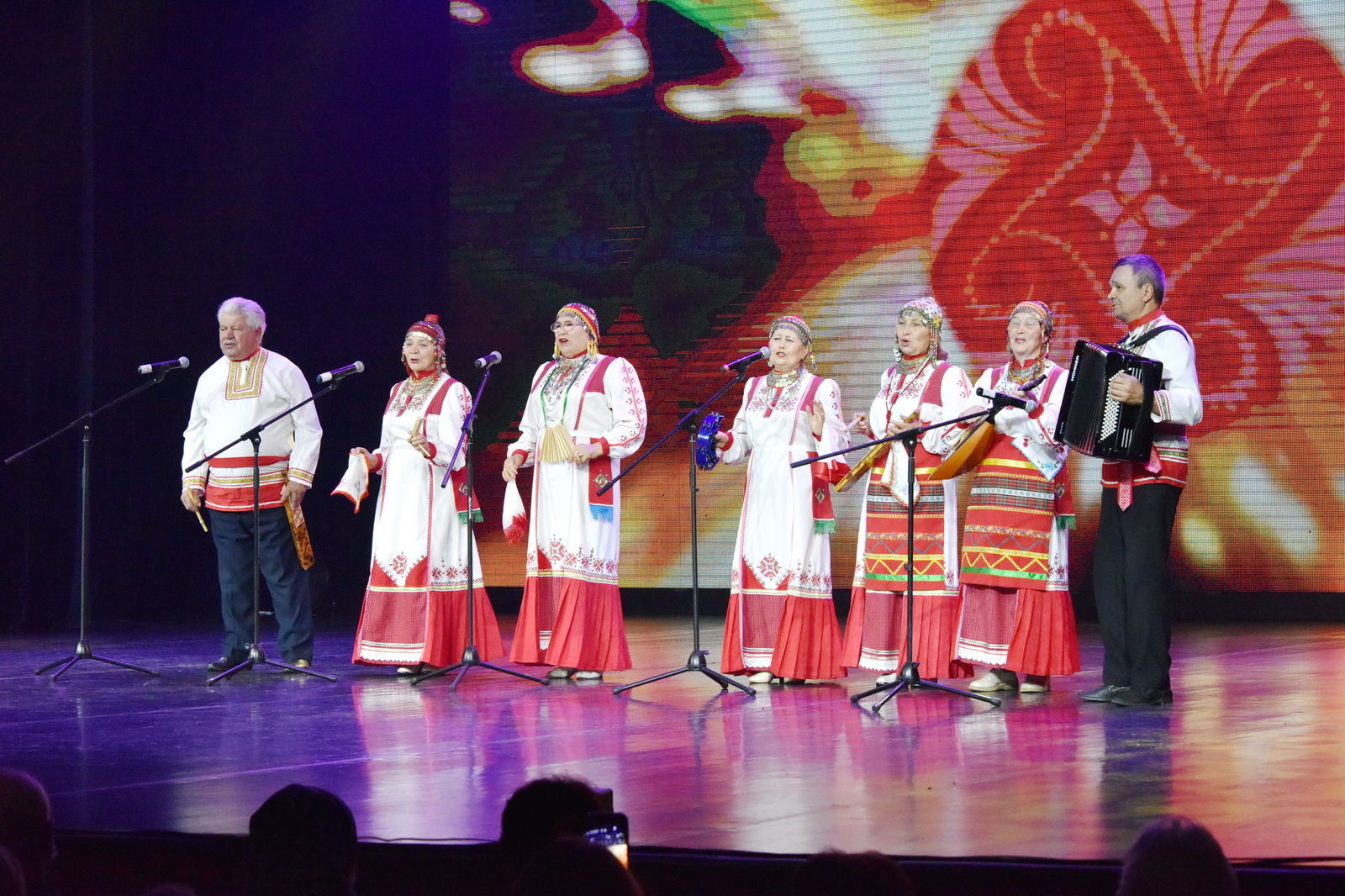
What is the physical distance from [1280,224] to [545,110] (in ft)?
13.7

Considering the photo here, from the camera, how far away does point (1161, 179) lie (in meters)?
8.23

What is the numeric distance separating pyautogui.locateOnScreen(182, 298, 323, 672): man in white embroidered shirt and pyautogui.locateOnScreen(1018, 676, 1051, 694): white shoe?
9.56 ft

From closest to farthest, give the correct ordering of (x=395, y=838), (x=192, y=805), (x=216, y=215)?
(x=395, y=838) → (x=192, y=805) → (x=216, y=215)

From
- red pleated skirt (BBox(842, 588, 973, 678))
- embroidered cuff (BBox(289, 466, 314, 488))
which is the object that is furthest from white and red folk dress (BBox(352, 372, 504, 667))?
red pleated skirt (BBox(842, 588, 973, 678))

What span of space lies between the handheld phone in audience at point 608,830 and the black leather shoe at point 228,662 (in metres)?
4.84

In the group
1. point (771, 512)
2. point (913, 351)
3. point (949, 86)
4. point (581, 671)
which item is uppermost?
point (949, 86)

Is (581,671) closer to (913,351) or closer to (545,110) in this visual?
(913,351)

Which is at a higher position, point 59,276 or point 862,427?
point 59,276

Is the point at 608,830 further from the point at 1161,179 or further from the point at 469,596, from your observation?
the point at 1161,179

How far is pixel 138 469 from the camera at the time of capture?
8797 millimetres

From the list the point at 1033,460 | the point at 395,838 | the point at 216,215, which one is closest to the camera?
the point at 395,838

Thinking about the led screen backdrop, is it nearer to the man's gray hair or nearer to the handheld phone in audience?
the man's gray hair

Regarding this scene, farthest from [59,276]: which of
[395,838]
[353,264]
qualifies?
[395,838]

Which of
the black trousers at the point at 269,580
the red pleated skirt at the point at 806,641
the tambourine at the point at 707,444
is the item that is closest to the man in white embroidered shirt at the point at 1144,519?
the red pleated skirt at the point at 806,641
